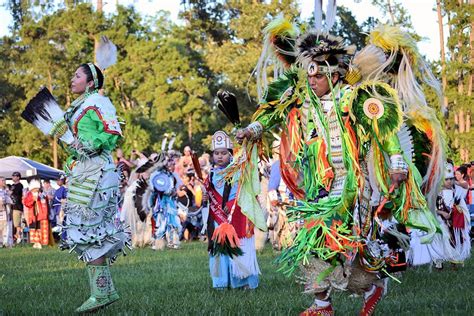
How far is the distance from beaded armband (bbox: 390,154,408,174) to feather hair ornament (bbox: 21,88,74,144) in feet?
7.33

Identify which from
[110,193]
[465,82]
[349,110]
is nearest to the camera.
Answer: [349,110]

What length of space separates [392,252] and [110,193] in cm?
193

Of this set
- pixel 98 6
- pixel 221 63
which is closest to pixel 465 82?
pixel 221 63

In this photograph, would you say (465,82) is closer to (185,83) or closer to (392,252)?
(185,83)

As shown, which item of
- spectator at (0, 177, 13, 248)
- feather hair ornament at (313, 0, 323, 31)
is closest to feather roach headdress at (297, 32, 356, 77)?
feather hair ornament at (313, 0, 323, 31)

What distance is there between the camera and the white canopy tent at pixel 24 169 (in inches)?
888

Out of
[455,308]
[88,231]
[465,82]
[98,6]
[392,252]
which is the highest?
[98,6]

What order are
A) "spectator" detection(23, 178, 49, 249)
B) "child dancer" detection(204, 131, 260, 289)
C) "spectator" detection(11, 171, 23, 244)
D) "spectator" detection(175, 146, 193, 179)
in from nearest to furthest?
"child dancer" detection(204, 131, 260, 289)
"spectator" detection(23, 178, 49, 249)
"spectator" detection(175, 146, 193, 179)
"spectator" detection(11, 171, 23, 244)

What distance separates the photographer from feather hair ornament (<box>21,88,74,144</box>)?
19.6 ft

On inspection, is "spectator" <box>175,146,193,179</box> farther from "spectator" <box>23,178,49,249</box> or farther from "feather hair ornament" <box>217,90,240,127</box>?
"feather hair ornament" <box>217,90,240,127</box>

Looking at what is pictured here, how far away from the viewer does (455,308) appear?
6.08 metres

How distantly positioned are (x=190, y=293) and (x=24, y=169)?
54.1 ft

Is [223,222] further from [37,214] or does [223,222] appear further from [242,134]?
[37,214]

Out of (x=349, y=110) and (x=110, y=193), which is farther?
(x=110, y=193)
